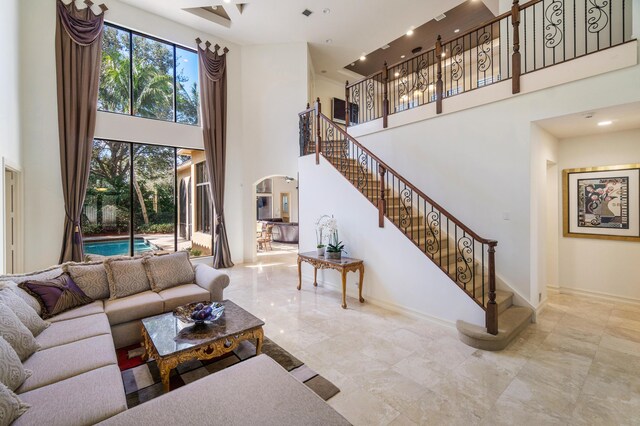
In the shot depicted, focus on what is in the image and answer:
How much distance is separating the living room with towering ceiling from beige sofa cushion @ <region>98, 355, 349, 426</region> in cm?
1

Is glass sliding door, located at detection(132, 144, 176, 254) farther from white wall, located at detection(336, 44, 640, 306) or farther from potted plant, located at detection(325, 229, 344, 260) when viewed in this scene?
white wall, located at detection(336, 44, 640, 306)

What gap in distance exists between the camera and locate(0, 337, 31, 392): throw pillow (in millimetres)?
1661

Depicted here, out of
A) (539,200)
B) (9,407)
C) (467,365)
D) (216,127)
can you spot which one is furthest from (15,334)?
(216,127)

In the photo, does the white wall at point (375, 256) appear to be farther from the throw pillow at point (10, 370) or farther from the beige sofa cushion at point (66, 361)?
the throw pillow at point (10, 370)

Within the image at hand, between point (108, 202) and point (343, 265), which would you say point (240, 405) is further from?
point (108, 202)

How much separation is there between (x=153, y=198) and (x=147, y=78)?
2805 millimetres

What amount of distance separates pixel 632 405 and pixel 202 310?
377cm

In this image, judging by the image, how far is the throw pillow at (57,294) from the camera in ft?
9.62

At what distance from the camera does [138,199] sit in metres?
6.55

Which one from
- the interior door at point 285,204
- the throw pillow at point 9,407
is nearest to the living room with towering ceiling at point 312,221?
the throw pillow at point 9,407

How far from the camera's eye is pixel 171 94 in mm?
7008

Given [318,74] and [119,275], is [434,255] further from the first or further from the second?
[318,74]

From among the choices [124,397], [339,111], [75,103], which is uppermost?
[339,111]

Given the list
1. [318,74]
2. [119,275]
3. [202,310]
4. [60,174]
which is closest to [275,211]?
[318,74]
